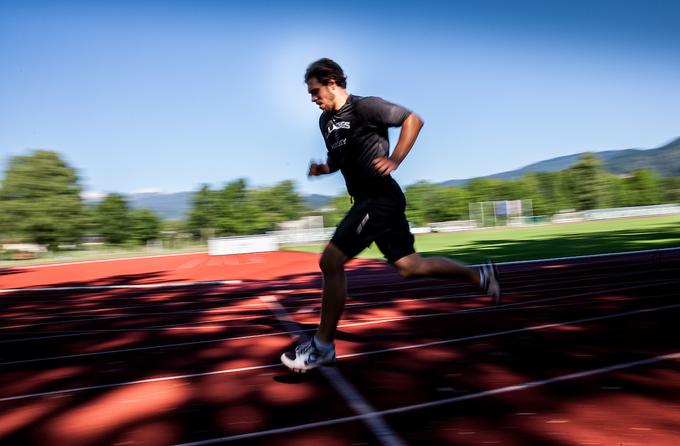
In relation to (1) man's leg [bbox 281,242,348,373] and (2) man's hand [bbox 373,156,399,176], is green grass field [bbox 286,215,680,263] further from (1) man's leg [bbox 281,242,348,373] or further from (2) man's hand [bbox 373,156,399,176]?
(2) man's hand [bbox 373,156,399,176]

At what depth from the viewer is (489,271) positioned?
3783 mm

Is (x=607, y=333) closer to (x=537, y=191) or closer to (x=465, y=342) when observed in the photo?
(x=465, y=342)

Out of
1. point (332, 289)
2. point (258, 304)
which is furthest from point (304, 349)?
point (258, 304)

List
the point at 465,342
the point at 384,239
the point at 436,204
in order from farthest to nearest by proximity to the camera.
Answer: the point at 436,204, the point at 465,342, the point at 384,239

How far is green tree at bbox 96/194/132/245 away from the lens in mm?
69875

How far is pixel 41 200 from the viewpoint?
59000mm

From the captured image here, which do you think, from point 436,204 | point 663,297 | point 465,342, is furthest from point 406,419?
point 436,204

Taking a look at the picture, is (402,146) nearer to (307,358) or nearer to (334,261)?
(334,261)

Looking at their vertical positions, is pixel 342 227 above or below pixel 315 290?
above

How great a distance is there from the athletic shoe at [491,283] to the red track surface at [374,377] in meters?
0.33

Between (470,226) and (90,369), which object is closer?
(90,369)

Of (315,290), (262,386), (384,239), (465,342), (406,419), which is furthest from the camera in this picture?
(315,290)

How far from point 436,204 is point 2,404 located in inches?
3382

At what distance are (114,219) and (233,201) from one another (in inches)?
795
